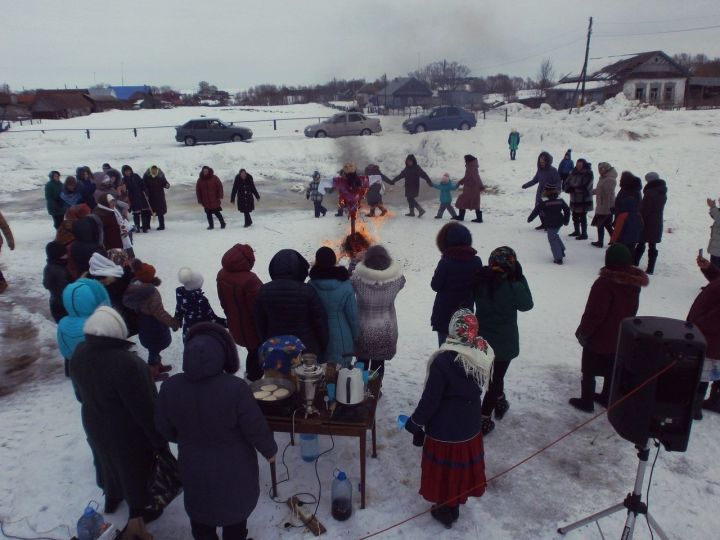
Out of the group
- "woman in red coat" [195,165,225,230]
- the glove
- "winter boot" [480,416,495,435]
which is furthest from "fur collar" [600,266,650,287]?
"woman in red coat" [195,165,225,230]

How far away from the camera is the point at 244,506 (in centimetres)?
298

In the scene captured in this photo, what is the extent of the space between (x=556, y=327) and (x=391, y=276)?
3.57 meters

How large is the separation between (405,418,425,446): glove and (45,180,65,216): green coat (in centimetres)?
1069

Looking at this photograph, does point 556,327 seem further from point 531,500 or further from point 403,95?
point 403,95

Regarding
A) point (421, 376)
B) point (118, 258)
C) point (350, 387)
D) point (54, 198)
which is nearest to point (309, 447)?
point (350, 387)

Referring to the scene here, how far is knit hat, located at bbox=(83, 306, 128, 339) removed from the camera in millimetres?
2973

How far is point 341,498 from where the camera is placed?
3613 mm

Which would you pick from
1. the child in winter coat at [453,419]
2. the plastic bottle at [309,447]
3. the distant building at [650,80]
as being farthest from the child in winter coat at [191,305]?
the distant building at [650,80]

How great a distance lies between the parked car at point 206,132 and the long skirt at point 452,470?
78.4 ft

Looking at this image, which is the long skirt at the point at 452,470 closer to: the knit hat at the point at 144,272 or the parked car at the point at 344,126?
the knit hat at the point at 144,272

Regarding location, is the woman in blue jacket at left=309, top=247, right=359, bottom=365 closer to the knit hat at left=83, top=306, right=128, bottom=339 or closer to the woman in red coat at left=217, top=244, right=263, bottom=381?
the woman in red coat at left=217, top=244, right=263, bottom=381

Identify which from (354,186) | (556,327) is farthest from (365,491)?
(354,186)

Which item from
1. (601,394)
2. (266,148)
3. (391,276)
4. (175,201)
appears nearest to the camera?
(391,276)

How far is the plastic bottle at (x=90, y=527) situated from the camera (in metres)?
3.22
